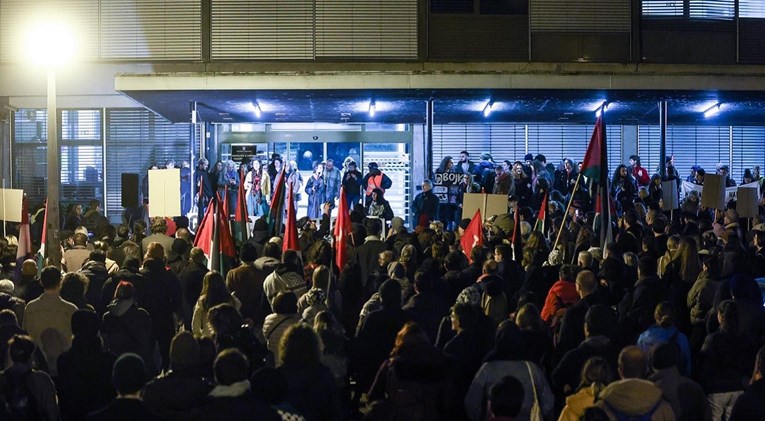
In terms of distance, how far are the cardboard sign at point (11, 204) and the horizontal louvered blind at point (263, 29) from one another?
8.67 meters

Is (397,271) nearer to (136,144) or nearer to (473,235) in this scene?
(473,235)

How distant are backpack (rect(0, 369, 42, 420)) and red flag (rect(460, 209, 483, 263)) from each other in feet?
31.0

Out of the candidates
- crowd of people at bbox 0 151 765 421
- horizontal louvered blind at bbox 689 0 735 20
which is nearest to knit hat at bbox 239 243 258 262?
crowd of people at bbox 0 151 765 421

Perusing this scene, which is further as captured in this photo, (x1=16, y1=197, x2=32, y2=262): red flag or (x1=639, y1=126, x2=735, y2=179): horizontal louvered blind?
(x1=639, y1=126, x2=735, y2=179): horizontal louvered blind

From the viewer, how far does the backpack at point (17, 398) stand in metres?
7.82

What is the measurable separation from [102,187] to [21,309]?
72.3 ft

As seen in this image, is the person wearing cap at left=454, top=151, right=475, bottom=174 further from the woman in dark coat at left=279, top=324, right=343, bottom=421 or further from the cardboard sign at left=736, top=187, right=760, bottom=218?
the woman in dark coat at left=279, top=324, right=343, bottom=421

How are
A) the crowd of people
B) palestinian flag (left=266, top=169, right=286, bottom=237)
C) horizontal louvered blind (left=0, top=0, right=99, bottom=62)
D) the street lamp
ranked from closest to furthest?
the crowd of people → the street lamp → palestinian flag (left=266, top=169, right=286, bottom=237) → horizontal louvered blind (left=0, top=0, right=99, bottom=62)

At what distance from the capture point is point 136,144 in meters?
32.7

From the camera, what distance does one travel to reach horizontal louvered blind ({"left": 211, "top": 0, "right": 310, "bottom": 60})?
25.8m

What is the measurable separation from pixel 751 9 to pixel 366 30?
9.53m

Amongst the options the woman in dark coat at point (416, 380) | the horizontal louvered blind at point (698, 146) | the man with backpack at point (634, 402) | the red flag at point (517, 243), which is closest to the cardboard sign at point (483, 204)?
the red flag at point (517, 243)

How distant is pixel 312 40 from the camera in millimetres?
25766

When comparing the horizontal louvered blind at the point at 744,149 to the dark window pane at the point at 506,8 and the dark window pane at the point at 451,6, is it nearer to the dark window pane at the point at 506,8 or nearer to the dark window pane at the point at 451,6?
the dark window pane at the point at 506,8
